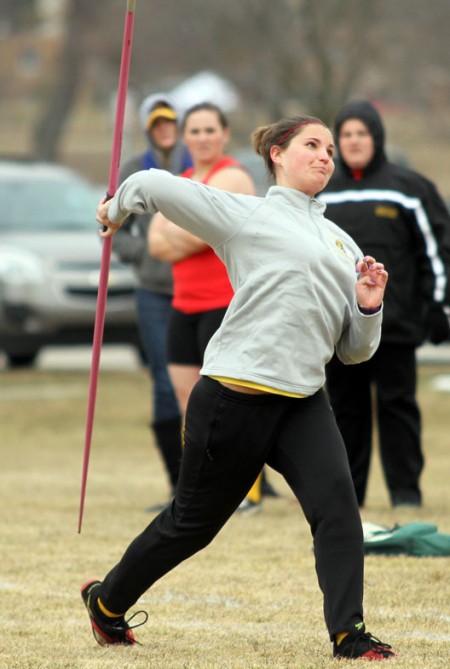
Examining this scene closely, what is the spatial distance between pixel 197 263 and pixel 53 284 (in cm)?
659

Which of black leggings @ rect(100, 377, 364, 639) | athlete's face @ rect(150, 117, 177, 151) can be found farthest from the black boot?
black leggings @ rect(100, 377, 364, 639)

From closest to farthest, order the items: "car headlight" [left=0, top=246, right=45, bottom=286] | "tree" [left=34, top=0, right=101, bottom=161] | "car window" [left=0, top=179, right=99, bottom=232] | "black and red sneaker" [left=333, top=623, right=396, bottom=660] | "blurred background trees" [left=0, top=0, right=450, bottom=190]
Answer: "black and red sneaker" [left=333, top=623, right=396, bottom=660] < "car headlight" [left=0, top=246, right=45, bottom=286] < "car window" [left=0, top=179, right=99, bottom=232] < "blurred background trees" [left=0, top=0, right=450, bottom=190] < "tree" [left=34, top=0, right=101, bottom=161]

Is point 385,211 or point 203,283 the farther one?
point 385,211

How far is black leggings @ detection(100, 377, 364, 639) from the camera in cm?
446

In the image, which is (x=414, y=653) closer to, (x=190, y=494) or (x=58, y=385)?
(x=190, y=494)

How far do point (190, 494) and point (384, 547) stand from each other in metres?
1.99

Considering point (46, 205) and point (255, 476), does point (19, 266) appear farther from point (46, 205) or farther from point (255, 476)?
point (255, 476)

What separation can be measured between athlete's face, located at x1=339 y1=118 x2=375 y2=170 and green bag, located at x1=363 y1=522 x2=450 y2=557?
1930mm

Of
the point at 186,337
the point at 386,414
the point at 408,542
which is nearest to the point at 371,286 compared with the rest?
the point at 408,542

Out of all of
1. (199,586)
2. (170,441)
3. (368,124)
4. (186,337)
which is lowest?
(170,441)

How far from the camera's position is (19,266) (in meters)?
13.5

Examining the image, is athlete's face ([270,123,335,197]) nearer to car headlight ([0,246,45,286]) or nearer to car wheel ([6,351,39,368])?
car headlight ([0,246,45,286])

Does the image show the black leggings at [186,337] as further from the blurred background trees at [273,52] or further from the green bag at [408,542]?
the blurred background trees at [273,52]

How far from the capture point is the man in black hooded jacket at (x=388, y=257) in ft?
24.2
